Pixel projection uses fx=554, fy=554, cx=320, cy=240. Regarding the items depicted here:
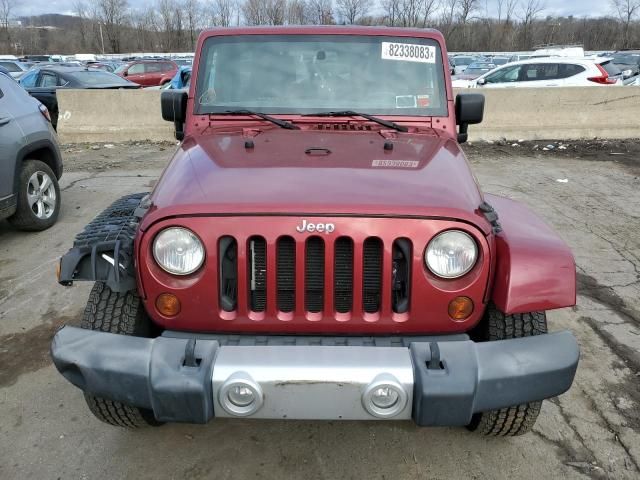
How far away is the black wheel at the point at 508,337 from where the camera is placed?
2.34m

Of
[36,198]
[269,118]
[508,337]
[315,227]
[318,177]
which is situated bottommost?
[36,198]

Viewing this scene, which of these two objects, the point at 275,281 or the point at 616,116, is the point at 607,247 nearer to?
the point at 275,281

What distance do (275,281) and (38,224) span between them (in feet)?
14.5

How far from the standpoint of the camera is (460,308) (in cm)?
221

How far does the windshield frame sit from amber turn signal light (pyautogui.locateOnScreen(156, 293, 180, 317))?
1503mm

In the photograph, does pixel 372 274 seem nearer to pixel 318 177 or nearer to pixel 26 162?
pixel 318 177

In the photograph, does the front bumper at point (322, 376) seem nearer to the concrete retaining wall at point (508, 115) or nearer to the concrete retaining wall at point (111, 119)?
the concrete retaining wall at point (508, 115)

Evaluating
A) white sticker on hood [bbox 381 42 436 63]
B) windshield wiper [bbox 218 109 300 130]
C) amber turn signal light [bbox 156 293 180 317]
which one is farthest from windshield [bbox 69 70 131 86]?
amber turn signal light [bbox 156 293 180 317]

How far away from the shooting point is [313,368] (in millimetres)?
1940

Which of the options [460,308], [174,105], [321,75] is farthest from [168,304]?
[321,75]

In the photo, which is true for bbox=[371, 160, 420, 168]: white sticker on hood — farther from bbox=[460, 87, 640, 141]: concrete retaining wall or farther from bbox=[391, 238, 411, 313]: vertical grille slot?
bbox=[460, 87, 640, 141]: concrete retaining wall

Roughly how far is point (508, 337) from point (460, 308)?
0.30 metres

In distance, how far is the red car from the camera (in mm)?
19109

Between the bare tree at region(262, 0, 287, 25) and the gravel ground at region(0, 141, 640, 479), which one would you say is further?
the bare tree at region(262, 0, 287, 25)
